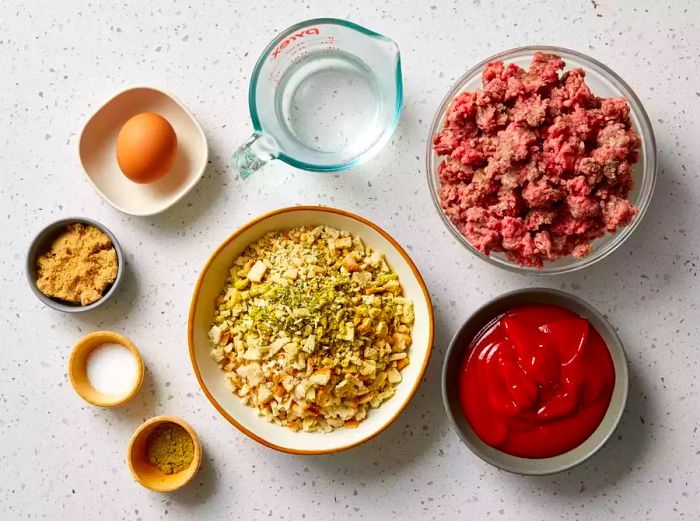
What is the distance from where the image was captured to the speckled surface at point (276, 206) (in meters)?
1.80

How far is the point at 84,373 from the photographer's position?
1855mm

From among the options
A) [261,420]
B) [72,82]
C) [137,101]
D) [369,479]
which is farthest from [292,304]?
[72,82]

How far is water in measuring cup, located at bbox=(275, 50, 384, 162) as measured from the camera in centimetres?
182

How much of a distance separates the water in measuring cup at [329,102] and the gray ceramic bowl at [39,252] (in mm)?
507

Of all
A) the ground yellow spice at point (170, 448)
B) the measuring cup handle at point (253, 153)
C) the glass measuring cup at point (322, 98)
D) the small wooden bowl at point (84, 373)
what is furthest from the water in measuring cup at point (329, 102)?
the ground yellow spice at point (170, 448)

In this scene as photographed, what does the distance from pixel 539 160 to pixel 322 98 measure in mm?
584

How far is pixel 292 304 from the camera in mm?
1690

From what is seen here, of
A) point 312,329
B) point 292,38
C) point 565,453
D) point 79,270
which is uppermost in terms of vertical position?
point 292,38

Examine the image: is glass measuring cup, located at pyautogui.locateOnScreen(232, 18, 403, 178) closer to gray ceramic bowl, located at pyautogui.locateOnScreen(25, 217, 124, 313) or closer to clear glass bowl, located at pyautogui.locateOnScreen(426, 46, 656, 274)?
clear glass bowl, located at pyautogui.locateOnScreen(426, 46, 656, 274)

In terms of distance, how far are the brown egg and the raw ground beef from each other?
0.63m

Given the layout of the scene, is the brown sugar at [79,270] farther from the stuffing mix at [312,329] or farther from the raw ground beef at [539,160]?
the raw ground beef at [539,160]

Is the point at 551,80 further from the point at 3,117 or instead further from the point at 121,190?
the point at 3,117

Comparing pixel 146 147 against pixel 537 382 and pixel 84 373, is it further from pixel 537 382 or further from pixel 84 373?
pixel 537 382

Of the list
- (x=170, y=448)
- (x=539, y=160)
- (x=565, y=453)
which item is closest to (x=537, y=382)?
(x=565, y=453)
